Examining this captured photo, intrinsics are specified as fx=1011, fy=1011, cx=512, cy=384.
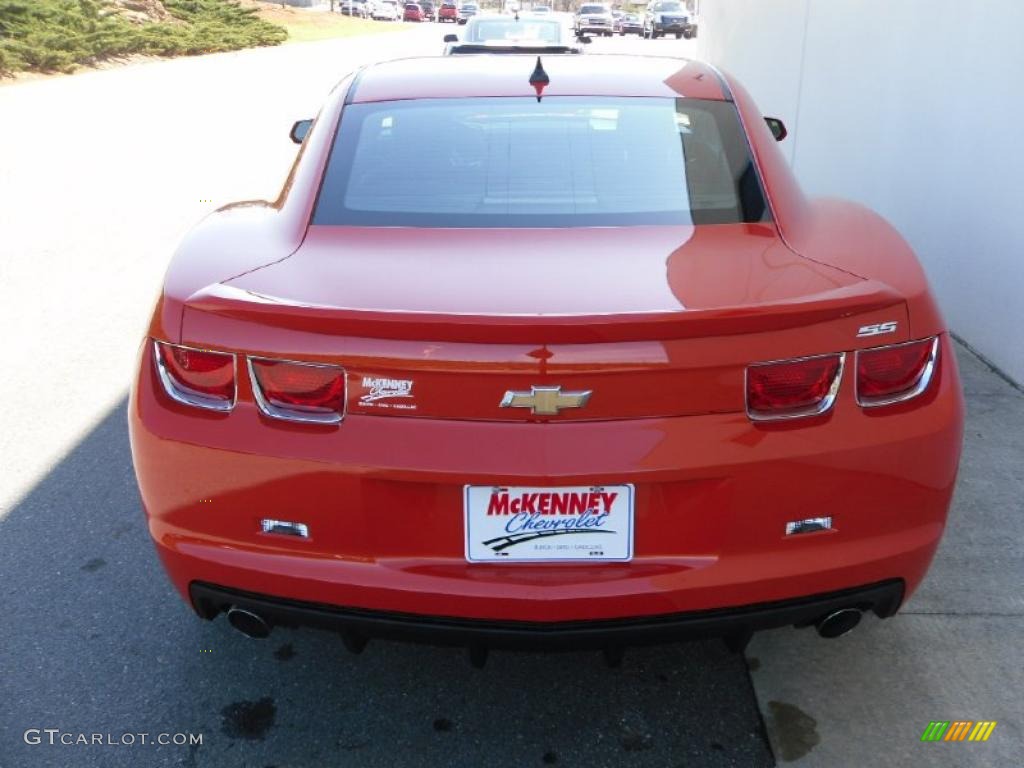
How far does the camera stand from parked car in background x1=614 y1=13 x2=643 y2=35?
175 ft

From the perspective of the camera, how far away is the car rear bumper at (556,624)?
7.43 ft

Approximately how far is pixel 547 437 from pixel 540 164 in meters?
1.15

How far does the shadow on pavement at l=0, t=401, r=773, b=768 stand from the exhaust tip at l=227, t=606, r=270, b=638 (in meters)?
0.35

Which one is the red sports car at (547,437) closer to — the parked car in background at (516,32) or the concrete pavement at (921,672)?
the concrete pavement at (921,672)

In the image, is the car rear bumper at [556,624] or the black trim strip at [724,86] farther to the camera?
the black trim strip at [724,86]

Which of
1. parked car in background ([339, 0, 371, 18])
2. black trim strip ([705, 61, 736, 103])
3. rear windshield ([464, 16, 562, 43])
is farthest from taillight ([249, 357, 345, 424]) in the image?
parked car in background ([339, 0, 371, 18])

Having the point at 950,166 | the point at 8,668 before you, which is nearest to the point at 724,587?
the point at 8,668

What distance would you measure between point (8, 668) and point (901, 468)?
251 cm

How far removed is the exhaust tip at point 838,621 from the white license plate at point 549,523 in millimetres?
557

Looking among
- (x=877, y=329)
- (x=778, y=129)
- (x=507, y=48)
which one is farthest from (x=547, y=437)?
(x=507, y=48)

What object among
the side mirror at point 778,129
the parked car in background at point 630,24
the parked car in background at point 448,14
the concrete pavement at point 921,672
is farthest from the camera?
the parked car in background at point 448,14

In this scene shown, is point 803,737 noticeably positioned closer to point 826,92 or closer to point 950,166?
point 950,166

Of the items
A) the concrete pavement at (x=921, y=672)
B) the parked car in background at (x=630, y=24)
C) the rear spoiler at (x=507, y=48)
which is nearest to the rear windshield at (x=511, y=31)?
the rear spoiler at (x=507, y=48)

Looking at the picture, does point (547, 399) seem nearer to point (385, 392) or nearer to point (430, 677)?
point (385, 392)
